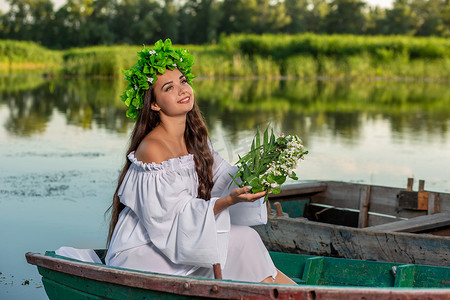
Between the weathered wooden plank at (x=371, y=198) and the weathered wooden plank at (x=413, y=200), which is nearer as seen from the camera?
the weathered wooden plank at (x=413, y=200)

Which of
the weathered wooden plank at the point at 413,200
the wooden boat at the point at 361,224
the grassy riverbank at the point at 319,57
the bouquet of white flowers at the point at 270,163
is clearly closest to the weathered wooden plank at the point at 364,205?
the wooden boat at the point at 361,224

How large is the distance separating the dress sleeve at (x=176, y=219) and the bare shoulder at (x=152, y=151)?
7 cm

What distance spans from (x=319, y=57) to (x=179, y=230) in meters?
33.5

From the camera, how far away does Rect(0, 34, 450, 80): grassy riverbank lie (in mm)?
35188

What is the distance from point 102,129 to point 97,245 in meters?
8.50

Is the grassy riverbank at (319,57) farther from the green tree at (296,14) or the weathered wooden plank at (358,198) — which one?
the green tree at (296,14)

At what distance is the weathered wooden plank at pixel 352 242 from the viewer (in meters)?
4.92

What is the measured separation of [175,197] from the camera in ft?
11.2

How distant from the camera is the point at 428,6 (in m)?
67.6

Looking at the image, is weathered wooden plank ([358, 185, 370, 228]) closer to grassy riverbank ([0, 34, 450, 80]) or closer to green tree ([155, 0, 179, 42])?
grassy riverbank ([0, 34, 450, 80])

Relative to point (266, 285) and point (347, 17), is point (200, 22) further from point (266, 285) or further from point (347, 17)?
point (266, 285)

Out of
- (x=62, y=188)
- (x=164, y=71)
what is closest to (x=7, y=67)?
(x=62, y=188)

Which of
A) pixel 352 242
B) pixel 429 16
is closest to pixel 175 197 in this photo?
pixel 352 242

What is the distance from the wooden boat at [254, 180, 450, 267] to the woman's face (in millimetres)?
1965
